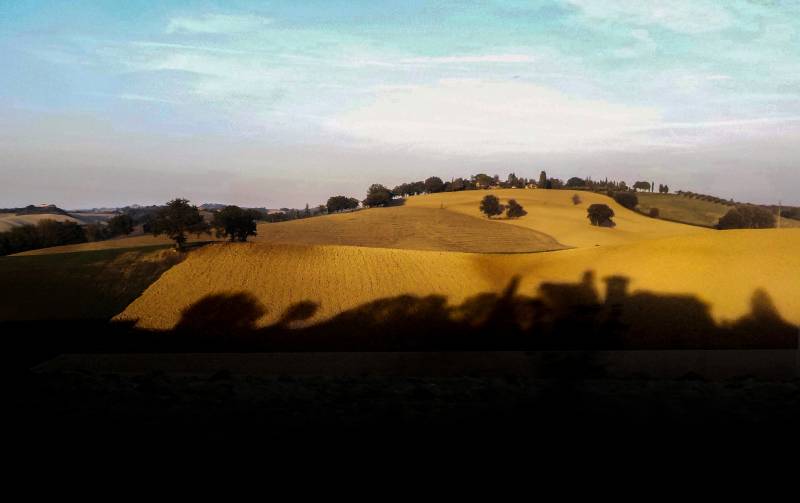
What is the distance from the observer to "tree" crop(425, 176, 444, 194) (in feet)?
472

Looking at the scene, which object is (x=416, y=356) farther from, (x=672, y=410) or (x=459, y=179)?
(x=459, y=179)

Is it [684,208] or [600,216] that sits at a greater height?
[600,216]

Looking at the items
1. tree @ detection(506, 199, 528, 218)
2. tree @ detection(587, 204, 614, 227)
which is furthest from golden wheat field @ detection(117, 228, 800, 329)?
tree @ detection(506, 199, 528, 218)

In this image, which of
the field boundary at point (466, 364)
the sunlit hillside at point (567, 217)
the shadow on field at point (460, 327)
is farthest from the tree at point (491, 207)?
the field boundary at point (466, 364)

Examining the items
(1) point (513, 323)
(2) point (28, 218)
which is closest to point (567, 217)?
(1) point (513, 323)

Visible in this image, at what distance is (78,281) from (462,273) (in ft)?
72.9

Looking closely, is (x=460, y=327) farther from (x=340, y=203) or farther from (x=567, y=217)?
(x=340, y=203)

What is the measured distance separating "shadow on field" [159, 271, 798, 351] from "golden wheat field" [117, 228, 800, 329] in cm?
74

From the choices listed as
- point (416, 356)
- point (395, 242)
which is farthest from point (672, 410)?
point (395, 242)

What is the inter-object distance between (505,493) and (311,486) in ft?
7.65

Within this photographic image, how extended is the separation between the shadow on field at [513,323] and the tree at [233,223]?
1674cm

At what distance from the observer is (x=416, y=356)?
22.9 m

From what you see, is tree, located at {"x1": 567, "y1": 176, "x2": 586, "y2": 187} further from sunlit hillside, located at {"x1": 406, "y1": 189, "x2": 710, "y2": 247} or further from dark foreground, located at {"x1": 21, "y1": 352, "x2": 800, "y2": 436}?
dark foreground, located at {"x1": 21, "y1": 352, "x2": 800, "y2": 436}

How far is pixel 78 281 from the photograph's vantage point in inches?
1352
